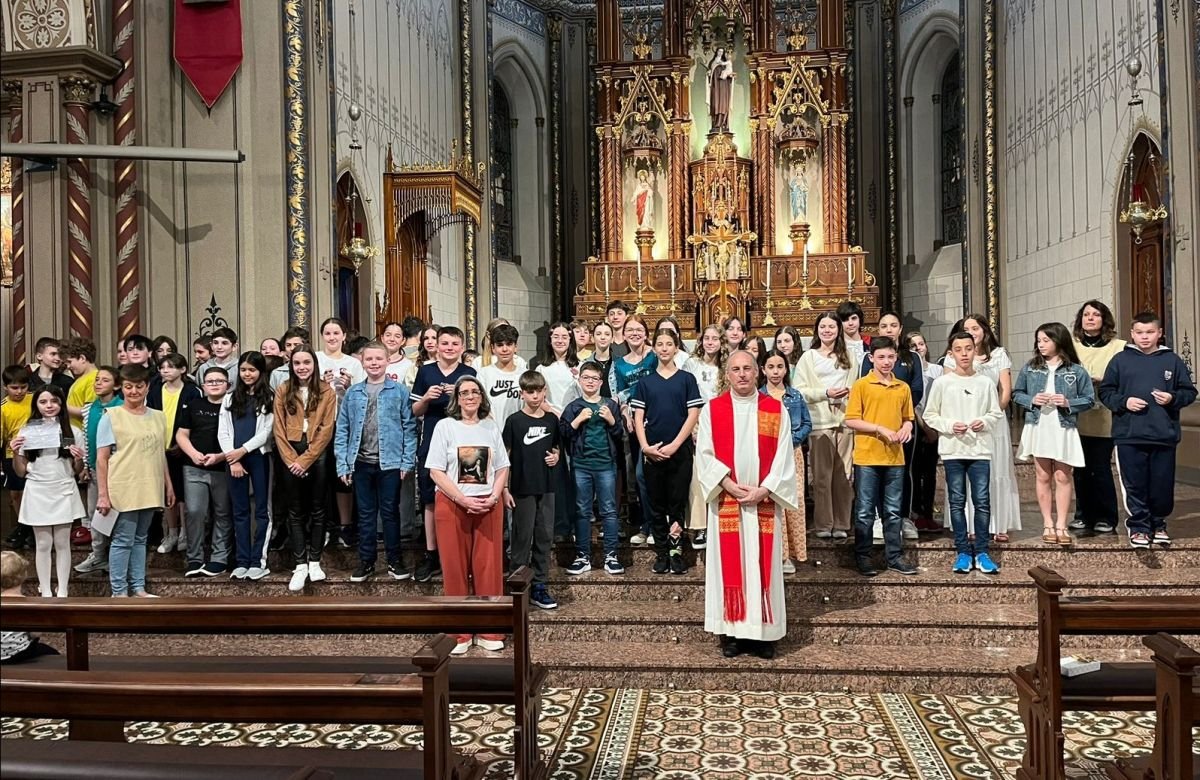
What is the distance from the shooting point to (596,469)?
6344 millimetres

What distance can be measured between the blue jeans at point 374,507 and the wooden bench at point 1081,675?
3.89 meters

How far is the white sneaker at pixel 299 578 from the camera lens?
238 inches

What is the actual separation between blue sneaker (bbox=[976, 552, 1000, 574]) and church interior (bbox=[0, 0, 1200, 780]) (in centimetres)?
7

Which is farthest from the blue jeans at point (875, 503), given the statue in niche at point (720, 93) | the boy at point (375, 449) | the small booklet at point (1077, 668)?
the statue in niche at point (720, 93)

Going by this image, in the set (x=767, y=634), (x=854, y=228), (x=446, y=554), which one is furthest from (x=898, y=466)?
(x=854, y=228)

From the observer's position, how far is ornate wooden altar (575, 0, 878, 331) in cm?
1482

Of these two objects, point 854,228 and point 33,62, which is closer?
point 33,62

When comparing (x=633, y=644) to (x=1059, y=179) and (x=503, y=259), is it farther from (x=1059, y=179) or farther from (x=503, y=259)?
(x=503, y=259)

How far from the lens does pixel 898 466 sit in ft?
19.6

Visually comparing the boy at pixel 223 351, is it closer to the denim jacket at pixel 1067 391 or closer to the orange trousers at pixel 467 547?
the orange trousers at pixel 467 547

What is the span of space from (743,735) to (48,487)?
439 cm

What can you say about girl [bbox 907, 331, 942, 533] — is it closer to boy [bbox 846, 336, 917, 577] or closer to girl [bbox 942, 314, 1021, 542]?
girl [bbox 942, 314, 1021, 542]

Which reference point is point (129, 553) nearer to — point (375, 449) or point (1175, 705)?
point (375, 449)

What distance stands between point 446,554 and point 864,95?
47.7 feet
